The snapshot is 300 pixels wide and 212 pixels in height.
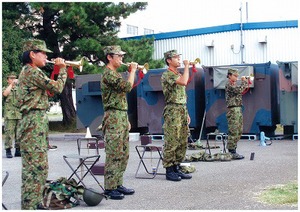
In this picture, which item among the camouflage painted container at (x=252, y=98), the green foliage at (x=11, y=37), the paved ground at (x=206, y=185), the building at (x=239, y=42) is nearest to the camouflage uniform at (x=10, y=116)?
the paved ground at (x=206, y=185)

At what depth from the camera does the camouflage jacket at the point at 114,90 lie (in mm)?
7508

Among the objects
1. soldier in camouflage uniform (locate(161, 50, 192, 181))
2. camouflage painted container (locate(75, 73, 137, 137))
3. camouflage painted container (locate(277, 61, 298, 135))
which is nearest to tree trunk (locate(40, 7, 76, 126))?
camouflage painted container (locate(75, 73, 137, 137))

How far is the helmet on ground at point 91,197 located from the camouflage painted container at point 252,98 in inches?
377

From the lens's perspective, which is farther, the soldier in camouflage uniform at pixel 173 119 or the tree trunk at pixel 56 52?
the tree trunk at pixel 56 52

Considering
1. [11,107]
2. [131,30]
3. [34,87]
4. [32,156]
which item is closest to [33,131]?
[32,156]

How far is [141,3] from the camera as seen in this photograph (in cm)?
2294

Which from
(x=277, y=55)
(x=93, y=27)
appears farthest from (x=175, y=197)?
(x=277, y=55)

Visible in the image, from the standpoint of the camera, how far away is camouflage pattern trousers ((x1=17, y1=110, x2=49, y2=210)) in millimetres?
6262

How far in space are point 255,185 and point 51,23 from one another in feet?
54.2

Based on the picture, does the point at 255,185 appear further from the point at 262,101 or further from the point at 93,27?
the point at 93,27

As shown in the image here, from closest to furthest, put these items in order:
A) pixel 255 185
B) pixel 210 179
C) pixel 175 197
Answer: pixel 175 197
pixel 255 185
pixel 210 179

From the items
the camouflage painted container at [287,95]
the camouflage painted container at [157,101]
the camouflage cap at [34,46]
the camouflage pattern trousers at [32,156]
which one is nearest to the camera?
the camouflage pattern trousers at [32,156]

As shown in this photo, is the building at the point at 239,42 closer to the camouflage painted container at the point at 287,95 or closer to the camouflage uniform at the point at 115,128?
the camouflage painted container at the point at 287,95

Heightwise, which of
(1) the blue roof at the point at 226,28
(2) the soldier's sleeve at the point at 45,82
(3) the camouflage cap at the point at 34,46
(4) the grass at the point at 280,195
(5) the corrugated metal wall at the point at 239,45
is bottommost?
(4) the grass at the point at 280,195
